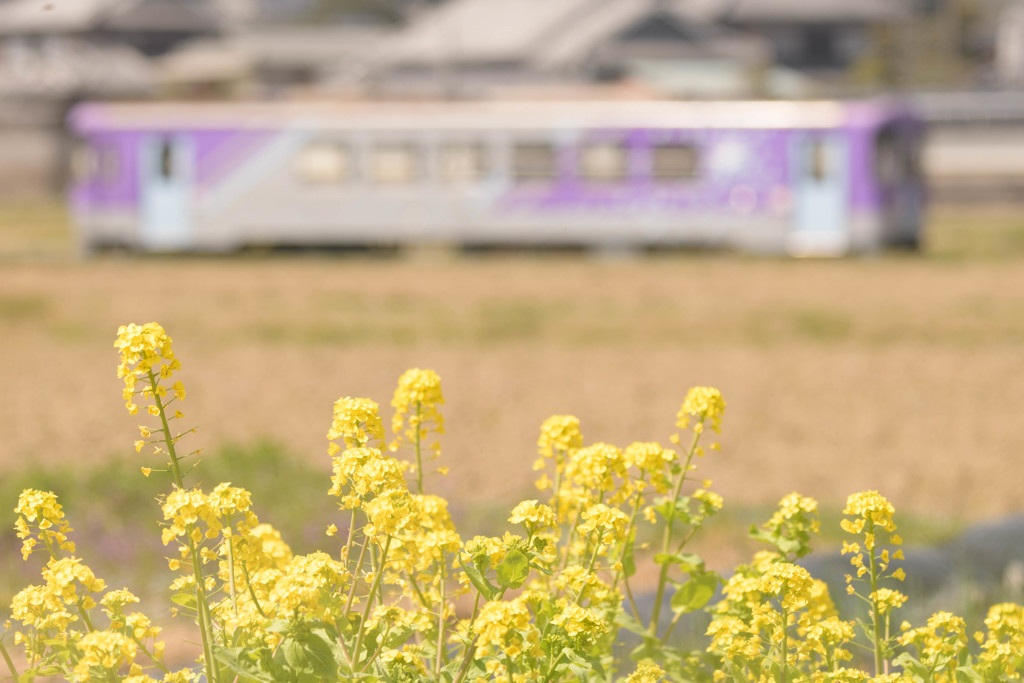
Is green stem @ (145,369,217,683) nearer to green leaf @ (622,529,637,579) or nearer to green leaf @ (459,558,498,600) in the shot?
green leaf @ (459,558,498,600)

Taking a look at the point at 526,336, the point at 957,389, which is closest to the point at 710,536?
the point at 957,389

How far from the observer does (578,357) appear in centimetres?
1289

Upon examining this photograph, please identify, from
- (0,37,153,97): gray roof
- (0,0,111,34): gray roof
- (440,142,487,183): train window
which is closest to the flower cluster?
(440,142,487,183): train window

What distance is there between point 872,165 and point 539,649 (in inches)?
826

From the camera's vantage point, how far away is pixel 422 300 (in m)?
17.1

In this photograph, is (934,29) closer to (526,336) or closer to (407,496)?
(526,336)

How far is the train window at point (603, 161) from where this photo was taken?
22.4 m

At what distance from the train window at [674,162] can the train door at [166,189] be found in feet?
26.8

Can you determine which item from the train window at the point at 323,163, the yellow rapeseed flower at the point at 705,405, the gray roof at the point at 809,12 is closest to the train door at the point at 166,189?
the train window at the point at 323,163

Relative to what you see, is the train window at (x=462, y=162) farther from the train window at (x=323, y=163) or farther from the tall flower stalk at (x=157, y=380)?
the tall flower stalk at (x=157, y=380)

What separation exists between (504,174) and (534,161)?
1.87ft

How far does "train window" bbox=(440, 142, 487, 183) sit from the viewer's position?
74.5ft

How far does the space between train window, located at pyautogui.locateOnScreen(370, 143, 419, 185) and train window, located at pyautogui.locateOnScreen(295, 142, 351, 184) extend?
1.65 ft

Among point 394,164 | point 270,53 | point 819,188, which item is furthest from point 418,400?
point 270,53
